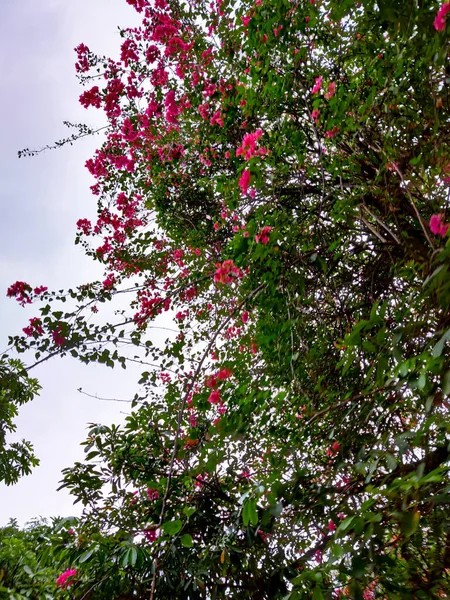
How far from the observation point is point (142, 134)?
467cm

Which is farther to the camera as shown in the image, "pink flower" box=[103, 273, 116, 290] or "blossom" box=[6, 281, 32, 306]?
"pink flower" box=[103, 273, 116, 290]

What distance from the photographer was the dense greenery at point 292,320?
4.36ft

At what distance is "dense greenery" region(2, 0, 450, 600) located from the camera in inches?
52.3

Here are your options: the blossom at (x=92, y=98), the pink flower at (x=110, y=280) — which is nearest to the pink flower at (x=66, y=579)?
the pink flower at (x=110, y=280)

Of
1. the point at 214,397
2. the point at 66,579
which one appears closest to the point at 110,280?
the point at 214,397

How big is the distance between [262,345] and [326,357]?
0.51 metres

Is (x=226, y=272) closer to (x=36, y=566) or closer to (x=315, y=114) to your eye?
(x=315, y=114)

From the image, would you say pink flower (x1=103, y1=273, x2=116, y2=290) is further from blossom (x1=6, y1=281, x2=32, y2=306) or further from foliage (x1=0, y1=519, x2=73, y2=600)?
foliage (x1=0, y1=519, x2=73, y2=600)

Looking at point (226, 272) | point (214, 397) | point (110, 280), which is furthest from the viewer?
point (110, 280)

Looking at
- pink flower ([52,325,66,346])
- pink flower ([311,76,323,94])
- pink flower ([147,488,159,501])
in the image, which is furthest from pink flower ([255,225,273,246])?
pink flower ([147,488,159,501])

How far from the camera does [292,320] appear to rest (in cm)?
244

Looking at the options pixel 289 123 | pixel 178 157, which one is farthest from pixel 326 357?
pixel 178 157

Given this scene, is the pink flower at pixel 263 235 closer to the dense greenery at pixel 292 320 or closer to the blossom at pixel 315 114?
the dense greenery at pixel 292 320

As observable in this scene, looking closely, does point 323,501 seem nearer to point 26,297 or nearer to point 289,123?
point 289,123
